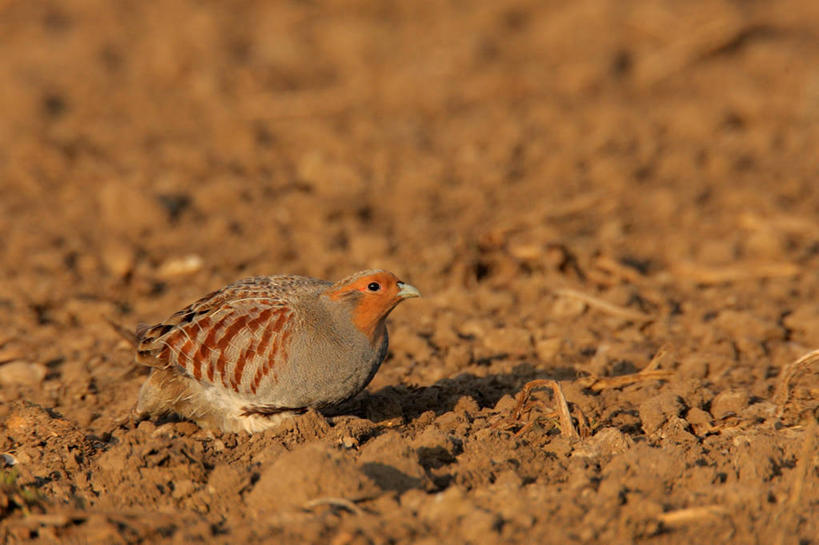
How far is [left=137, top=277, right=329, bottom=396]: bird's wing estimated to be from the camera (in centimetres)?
458

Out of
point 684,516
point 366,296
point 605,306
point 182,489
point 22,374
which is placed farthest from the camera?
point 605,306

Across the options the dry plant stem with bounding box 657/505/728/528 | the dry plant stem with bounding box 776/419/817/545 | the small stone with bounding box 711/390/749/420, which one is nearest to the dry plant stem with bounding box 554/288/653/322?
the small stone with bounding box 711/390/749/420

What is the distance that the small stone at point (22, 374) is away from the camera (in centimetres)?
580

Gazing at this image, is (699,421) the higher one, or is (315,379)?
(315,379)

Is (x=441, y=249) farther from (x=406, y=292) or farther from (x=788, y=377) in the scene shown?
(x=788, y=377)

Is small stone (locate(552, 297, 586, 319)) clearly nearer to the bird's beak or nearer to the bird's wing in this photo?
the bird's beak

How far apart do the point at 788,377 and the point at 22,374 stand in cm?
450

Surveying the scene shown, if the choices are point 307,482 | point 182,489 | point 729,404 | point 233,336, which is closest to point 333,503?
point 307,482

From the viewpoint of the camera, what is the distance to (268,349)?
457cm

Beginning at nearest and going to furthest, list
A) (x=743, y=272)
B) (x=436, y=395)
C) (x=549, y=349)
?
(x=436, y=395) < (x=549, y=349) < (x=743, y=272)

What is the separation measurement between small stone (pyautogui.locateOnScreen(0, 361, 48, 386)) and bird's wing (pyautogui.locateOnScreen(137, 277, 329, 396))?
4.30 feet

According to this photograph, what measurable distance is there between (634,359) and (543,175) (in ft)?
12.9

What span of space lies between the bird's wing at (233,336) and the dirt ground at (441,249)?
13.3 inches

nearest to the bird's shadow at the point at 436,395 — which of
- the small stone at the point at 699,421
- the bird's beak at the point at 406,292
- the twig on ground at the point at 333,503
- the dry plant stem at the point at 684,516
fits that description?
the bird's beak at the point at 406,292
